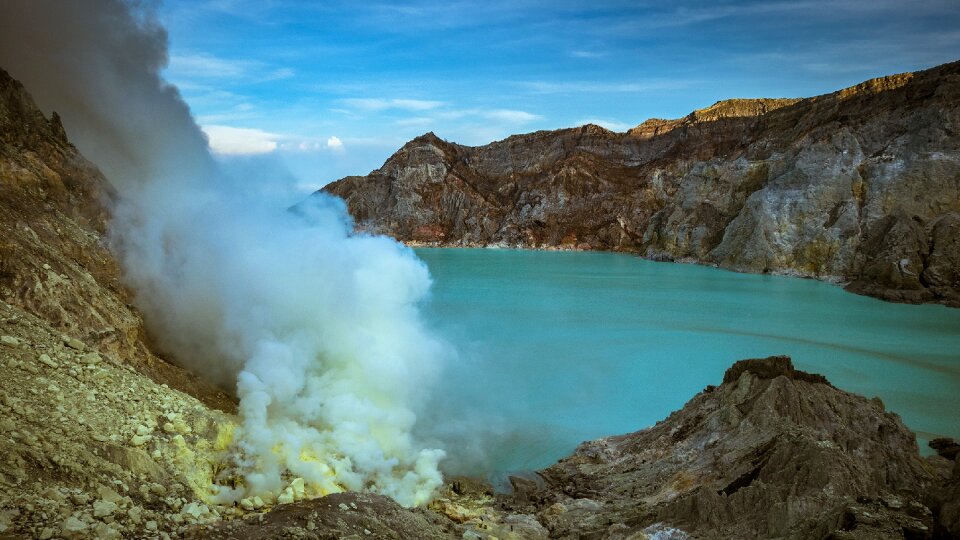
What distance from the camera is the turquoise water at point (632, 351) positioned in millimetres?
14906

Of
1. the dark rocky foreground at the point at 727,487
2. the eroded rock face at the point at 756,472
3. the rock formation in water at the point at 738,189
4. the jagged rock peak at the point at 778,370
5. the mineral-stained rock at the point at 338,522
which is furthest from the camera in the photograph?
the rock formation in water at the point at 738,189

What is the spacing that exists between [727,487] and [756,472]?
1.67ft

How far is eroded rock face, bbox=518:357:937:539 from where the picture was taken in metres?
6.92

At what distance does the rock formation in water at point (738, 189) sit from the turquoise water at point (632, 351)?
355 inches

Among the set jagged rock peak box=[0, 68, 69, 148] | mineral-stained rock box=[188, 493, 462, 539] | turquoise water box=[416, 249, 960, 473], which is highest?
jagged rock peak box=[0, 68, 69, 148]

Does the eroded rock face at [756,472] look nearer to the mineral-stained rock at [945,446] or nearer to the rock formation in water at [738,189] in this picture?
the mineral-stained rock at [945,446]

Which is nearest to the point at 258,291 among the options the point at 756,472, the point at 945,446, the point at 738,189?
the point at 756,472

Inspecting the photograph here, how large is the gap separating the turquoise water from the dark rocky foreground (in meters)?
1.95

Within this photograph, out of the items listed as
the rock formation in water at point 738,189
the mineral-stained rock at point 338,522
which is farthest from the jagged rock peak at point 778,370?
the rock formation in water at point 738,189

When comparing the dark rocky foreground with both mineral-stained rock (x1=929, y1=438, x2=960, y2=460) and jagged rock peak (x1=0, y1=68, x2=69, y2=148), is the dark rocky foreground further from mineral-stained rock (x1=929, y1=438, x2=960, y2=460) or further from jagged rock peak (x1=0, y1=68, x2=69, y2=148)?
jagged rock peak (x1=0, y1=68, x2=69, y2=148)

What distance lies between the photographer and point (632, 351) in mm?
24938

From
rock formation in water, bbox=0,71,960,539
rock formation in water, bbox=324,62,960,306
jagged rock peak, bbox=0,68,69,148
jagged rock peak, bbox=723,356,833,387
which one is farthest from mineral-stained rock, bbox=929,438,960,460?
rock formation in water, bbox=324,62,960,306

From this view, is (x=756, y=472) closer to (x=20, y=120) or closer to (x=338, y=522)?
(x=338, y=522)

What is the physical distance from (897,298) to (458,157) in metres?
90.1
